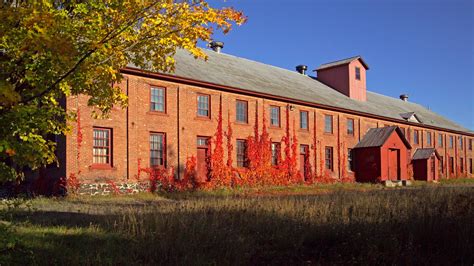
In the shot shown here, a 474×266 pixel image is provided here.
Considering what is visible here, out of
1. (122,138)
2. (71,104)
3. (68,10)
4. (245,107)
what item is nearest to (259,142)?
(245,107)

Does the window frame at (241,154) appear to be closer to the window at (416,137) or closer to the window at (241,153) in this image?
the window at (241,153)

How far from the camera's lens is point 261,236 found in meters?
9.27

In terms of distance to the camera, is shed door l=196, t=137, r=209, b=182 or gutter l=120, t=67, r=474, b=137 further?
shed door l=196, t=137, r=209, b=182

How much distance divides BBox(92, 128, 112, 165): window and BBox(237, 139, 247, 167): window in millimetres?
8775

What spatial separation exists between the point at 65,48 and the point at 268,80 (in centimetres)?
2879

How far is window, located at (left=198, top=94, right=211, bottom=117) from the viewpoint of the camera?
85.5 feet

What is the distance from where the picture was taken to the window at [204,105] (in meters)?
26.1

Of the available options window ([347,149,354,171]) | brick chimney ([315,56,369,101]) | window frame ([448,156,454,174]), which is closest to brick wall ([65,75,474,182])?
window ([347,149,354,171])

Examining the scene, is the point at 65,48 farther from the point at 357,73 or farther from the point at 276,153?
the point at 357,73

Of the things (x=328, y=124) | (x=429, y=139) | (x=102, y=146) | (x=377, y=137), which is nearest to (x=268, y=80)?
(x=328, y=124)

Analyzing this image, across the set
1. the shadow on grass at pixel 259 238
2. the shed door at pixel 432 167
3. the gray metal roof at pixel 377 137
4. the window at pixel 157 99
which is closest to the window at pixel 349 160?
the gray metal roof at pixel 377 137

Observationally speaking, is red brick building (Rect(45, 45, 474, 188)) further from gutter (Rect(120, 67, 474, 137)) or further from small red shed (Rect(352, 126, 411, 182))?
small red shed (Rect(352, 126, 411, 182))

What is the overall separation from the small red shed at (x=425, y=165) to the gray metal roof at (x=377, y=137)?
593 cm

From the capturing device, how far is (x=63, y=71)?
20.6 feet
